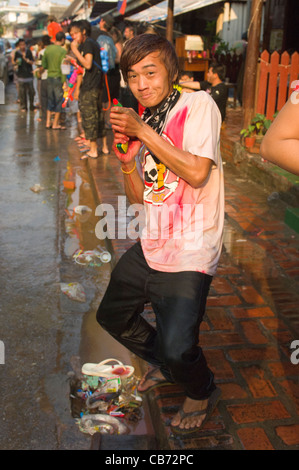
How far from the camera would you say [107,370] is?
3.01 metres

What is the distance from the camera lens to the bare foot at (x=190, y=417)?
2358 millimetres

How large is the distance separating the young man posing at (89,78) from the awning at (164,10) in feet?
15.1

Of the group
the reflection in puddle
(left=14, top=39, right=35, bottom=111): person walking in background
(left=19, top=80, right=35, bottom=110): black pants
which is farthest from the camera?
(left=19, top=80, right=35, bottom=110): black pants

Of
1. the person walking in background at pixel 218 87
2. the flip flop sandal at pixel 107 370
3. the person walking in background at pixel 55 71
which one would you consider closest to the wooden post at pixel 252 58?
the person walking in background at pixel 218 87

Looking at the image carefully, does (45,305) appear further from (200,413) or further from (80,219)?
(80,219)

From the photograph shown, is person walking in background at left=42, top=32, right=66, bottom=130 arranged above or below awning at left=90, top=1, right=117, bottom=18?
below

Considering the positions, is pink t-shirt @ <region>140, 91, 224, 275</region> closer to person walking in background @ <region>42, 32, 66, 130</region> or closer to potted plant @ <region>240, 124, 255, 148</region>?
potted plant @ <region>240, 124, 255, 148</region>

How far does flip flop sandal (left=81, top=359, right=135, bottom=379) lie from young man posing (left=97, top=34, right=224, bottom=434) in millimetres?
667

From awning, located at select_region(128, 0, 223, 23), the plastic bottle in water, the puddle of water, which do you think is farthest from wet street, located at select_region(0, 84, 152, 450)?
awning, located at select_region(128, 0, 223, 23)

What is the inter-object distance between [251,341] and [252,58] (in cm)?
535

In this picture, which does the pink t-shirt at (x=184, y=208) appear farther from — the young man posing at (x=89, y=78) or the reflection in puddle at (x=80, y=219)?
the young man posing at (x=89, y=78)

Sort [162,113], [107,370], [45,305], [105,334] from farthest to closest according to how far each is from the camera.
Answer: [45,305]
[105,334]
[107,370]
[162,113]

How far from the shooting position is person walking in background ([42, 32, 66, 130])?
36.4ft

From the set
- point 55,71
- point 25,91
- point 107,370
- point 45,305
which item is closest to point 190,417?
point 107,370
